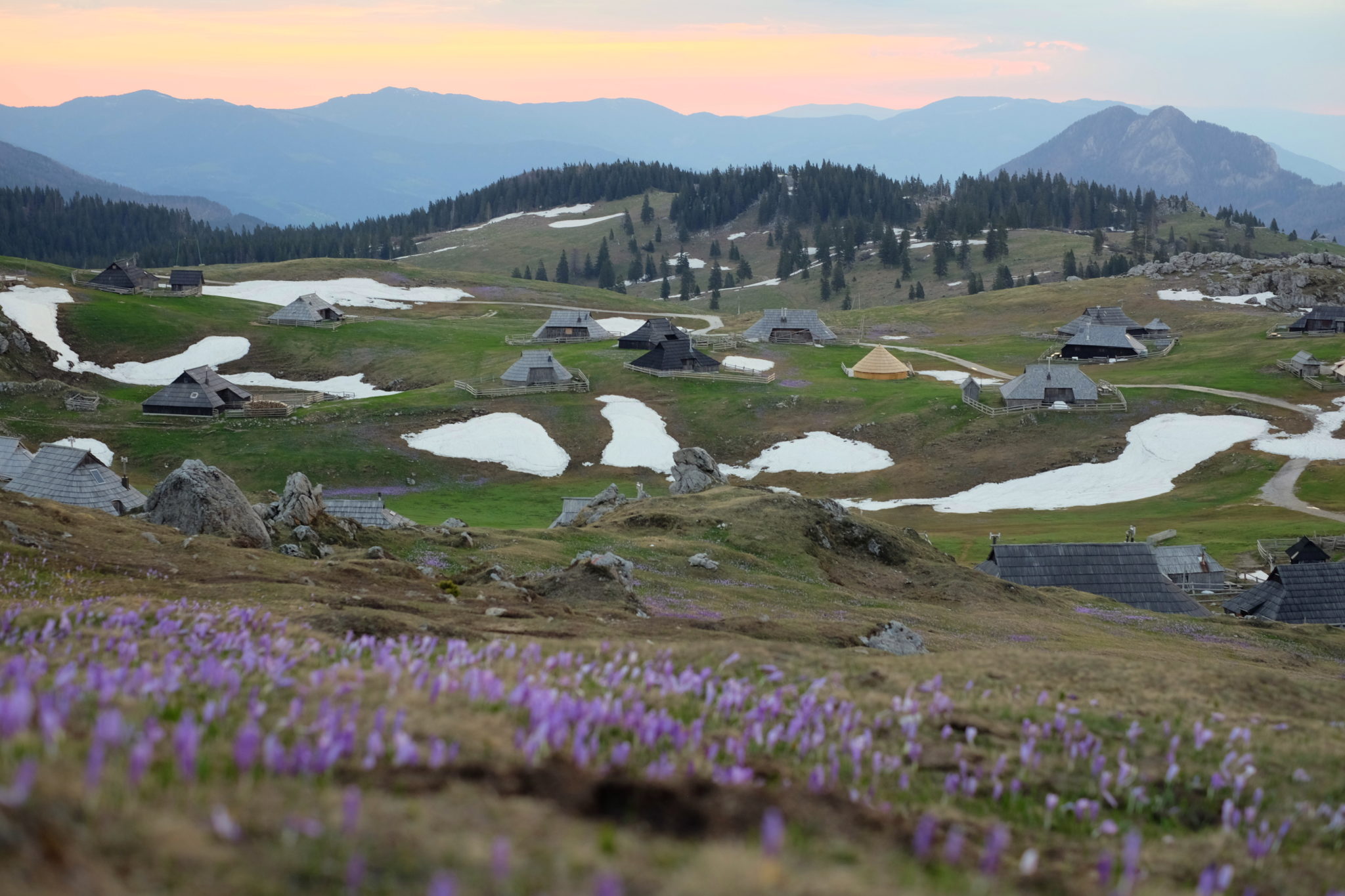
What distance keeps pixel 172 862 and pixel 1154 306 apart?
166959 mm

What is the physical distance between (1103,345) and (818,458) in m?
55.9

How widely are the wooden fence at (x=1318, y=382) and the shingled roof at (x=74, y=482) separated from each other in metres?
97.9

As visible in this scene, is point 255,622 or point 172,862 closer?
point 172,862

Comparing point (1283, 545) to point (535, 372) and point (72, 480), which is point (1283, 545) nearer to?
point (535, 372)

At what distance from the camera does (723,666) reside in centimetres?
1252

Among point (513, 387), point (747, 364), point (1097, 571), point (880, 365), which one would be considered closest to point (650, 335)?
point (747, 364)

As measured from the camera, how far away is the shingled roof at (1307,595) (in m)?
48.0

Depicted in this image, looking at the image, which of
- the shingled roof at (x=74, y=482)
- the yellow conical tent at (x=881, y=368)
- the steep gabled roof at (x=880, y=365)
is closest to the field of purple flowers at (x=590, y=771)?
the shingled roof at (x=74, y=482)

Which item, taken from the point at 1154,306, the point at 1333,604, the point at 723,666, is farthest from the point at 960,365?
→ the point at 723,666

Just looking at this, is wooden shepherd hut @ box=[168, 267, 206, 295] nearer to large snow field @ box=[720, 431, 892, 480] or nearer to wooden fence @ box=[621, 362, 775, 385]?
wooden fence @ box=[621, 362, 775, 385]

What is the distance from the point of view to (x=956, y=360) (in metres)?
121

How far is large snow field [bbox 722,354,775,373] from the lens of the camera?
108 metres

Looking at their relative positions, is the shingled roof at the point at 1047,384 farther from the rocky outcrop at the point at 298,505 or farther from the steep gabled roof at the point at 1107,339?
the rocky outcrop at the point at 298,505

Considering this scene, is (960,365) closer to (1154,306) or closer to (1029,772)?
(1154,306)
